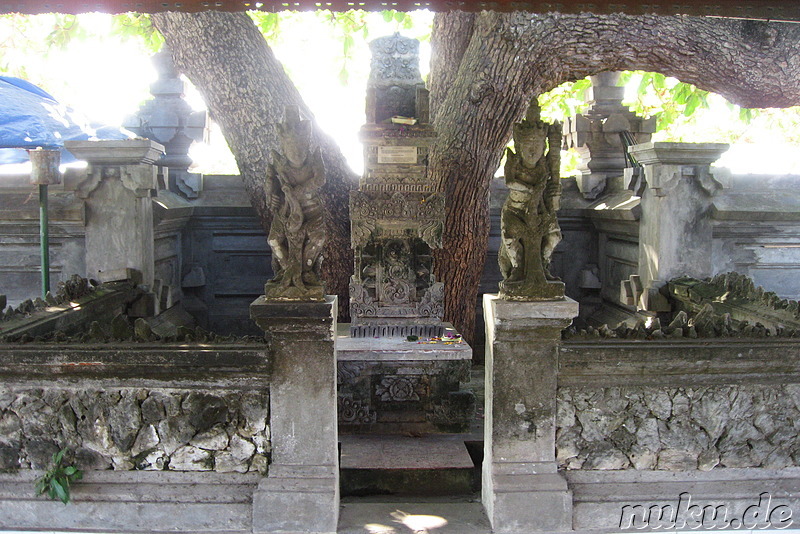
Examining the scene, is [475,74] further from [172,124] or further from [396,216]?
[172,124]

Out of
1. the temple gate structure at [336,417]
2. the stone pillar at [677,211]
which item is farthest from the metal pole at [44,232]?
the stone pillar at [677,211]

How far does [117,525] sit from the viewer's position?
14.8ft

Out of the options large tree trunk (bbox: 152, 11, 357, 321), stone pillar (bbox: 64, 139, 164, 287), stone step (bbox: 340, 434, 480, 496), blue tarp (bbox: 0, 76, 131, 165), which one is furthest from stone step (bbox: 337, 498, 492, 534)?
blue tarp (bbox: 0, 76, 131, 165)

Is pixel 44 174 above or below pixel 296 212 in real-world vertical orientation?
above

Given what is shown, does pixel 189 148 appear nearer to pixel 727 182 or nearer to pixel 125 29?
pixel 125 29

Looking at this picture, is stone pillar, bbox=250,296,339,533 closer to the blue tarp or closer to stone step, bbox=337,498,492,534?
stone step, bbox=337,498,492,534

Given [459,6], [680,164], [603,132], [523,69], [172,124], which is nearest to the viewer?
[459,6]

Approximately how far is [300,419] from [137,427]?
3.40 feet

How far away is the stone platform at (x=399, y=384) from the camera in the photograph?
6.43 metres

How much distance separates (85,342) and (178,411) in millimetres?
756

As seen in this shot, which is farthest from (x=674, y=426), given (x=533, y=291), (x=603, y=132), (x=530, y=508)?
(x=603, y=132)

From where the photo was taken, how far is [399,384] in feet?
21.4

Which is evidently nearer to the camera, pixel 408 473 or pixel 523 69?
pixel 408 473

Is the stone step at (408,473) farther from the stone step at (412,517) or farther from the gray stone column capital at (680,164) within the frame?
the gray stone column capital at (680,164)
